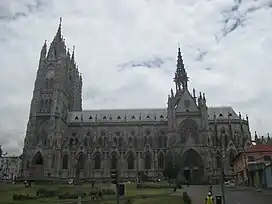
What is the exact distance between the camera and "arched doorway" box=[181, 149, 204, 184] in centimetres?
7281

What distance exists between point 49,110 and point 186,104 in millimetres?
37283

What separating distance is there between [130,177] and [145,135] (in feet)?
45.5

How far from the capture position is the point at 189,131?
78.5m

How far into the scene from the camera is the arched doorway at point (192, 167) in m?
72.8

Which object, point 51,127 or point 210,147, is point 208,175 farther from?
point 51,127

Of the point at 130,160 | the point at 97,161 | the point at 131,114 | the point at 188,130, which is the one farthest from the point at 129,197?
the point at 131,114

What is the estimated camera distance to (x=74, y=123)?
90312 millimetres

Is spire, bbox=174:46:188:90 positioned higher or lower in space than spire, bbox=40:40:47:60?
lower

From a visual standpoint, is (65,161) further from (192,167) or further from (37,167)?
(192,167)

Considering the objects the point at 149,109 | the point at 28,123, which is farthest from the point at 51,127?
the point at 149,109

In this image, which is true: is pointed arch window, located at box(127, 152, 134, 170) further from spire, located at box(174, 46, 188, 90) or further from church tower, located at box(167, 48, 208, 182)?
spire, located at box(174, 46, 188, 90)

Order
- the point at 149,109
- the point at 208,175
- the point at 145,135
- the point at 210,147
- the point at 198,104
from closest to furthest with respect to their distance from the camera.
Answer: the point at 208,175 → the point at 210,147 → the point at 198,104 → the point at 145,135 → the point at 149,109

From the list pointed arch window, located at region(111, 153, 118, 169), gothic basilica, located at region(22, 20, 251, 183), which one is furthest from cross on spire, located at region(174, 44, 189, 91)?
pointed arch window, located at region(111, 153, 118, 169)

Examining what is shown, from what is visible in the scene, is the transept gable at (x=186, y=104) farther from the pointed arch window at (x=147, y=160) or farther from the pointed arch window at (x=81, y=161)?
the pointed arch window at (x=81, y=161)
